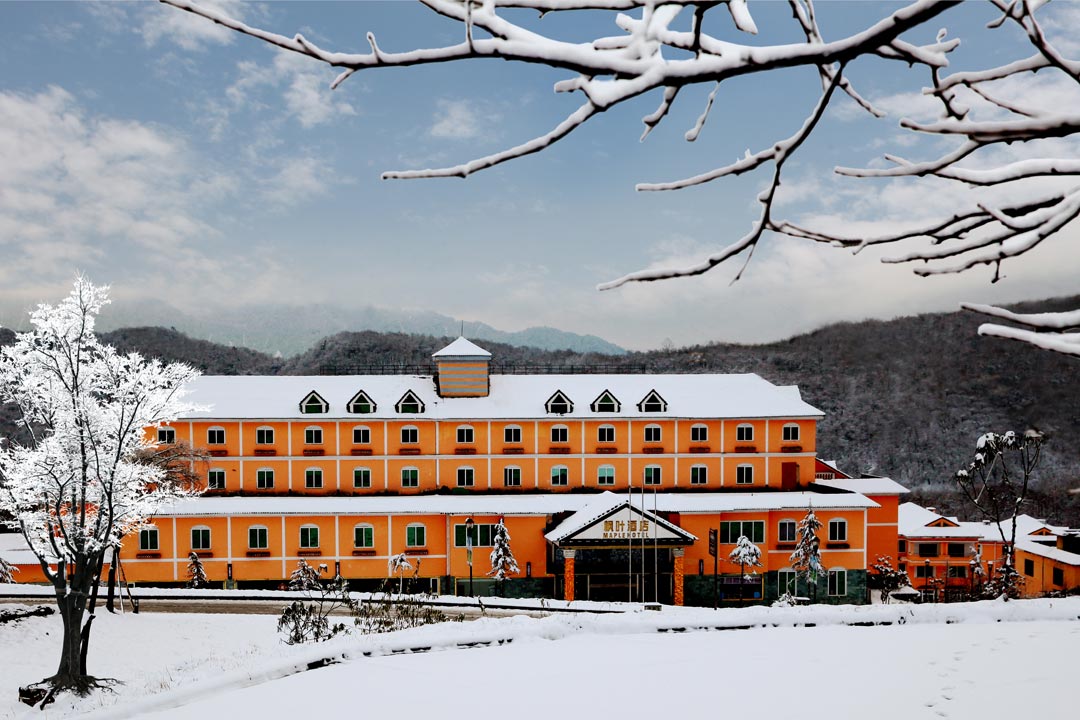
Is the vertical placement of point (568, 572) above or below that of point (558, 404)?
below

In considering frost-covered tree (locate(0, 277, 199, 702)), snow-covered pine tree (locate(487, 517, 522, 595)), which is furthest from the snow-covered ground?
snow-covered pine tree (locate(487, 517, 522, 595))

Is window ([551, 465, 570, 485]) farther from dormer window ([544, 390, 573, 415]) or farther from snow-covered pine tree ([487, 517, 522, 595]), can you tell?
snow-covered pine tree ([487, 517, 522, 595])

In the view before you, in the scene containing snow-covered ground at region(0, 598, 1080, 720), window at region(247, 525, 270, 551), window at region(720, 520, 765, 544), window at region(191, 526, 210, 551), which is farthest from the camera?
window at region(720, 520, 765, 544)

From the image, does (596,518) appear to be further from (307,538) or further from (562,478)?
(307,538)

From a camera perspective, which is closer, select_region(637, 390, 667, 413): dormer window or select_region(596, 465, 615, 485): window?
select_region(596, 465, 615, 485): window

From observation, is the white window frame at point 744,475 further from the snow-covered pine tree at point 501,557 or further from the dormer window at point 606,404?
the snow-covered pine tree at point 501,557

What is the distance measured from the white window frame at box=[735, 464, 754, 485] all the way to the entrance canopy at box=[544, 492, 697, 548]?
692cm

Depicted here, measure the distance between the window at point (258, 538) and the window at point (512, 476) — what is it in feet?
34.2

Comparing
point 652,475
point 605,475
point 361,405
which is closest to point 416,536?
point 361,405

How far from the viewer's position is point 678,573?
29.5 meters

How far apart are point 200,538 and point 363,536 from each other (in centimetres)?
655

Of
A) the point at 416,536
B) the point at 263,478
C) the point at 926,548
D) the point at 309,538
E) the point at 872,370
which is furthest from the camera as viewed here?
the point at 872,370

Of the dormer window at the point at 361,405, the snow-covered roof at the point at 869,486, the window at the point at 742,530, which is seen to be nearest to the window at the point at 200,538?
the dormer window at the point at 361,405

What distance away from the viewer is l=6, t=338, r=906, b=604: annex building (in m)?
30.1
